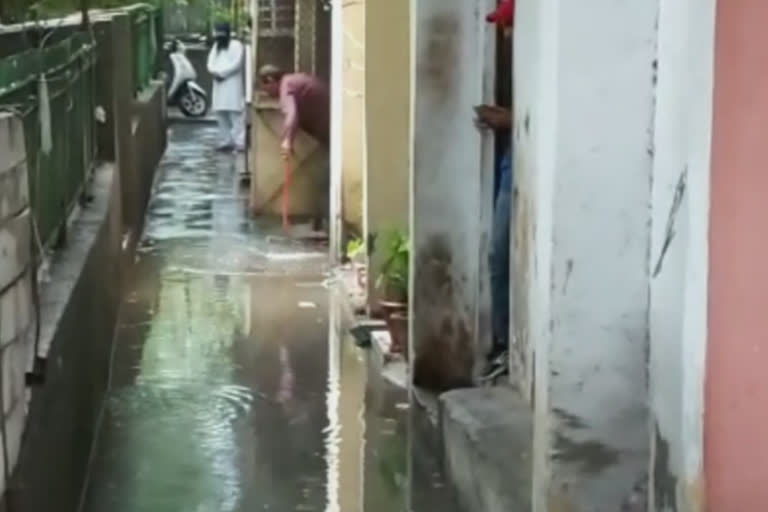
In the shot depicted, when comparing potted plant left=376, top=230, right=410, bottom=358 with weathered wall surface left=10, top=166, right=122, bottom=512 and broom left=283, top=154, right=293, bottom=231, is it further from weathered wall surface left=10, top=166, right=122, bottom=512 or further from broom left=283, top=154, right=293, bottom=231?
broom left=283, top=154, right=293, bottom=231

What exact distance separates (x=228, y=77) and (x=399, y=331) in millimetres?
14137

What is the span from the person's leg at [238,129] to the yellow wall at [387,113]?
1278 cm

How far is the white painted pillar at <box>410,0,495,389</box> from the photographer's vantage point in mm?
9211

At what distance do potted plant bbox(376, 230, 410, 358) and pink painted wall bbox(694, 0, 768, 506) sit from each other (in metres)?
6.35

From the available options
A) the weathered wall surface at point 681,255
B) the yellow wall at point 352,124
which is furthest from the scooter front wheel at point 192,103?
the weathered wall surface at point 681,255

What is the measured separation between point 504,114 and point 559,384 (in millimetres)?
3114

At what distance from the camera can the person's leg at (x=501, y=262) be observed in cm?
876

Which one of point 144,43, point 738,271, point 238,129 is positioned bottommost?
point 238,129

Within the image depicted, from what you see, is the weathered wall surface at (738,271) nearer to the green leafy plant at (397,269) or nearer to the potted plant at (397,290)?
the potted plant at (397,290)

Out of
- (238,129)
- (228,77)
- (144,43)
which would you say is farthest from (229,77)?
(144,43)

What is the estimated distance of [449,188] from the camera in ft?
30.8

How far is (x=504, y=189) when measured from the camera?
28.9 feet

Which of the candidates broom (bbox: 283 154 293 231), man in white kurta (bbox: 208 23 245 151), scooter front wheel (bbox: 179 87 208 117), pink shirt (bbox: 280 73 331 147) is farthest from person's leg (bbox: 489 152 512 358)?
scooter front wheel (bbox: 179 87 208 117)

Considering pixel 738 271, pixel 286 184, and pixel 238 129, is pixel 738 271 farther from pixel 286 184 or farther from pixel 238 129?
pixel 238 129
